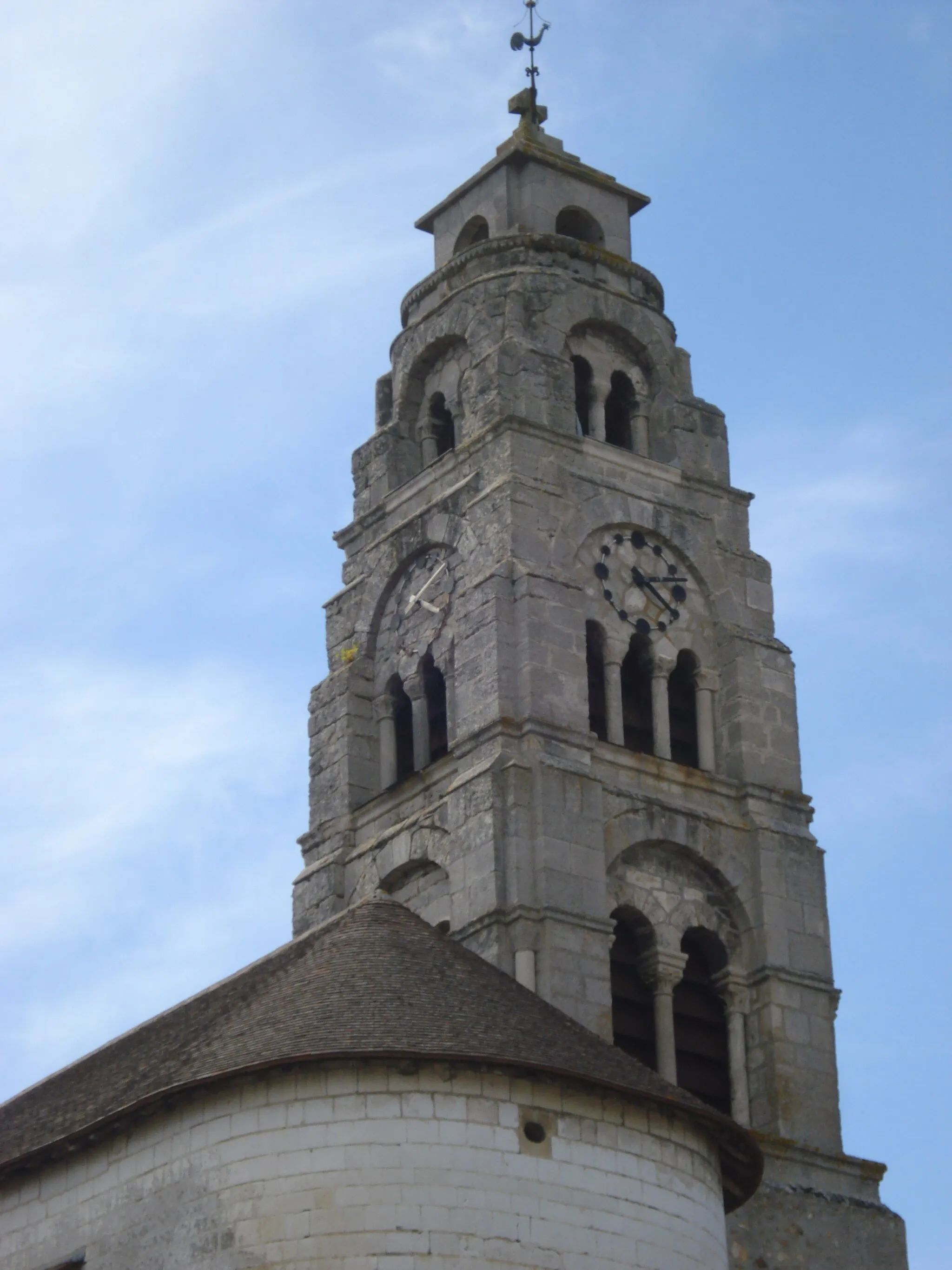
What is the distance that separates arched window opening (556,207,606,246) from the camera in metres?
53.7

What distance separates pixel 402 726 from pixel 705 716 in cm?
489

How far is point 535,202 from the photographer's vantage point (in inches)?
2096

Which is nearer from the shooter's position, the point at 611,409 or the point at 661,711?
the point at 661,711

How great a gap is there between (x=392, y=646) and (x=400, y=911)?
1202cm

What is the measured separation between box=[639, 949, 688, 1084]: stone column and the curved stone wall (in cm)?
981

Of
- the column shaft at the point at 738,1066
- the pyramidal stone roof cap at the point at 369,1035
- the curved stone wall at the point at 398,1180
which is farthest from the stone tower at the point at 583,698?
the curved stone wall at the point at 398,1180

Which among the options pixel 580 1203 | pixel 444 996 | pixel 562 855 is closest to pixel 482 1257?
pixel 580 1203

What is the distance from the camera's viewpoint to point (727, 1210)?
3775cm

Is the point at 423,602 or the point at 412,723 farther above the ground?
the point at 423,602

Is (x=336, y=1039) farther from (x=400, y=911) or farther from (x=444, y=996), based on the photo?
(x=400, y=911)

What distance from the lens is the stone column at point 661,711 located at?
4800cm

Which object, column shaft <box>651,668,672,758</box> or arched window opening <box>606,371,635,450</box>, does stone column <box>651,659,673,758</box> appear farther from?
arched window opening <box>606,371,635,450</box>

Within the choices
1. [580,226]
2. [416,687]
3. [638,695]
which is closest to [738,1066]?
[638,695]

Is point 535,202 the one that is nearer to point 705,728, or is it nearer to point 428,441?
point 428,441
